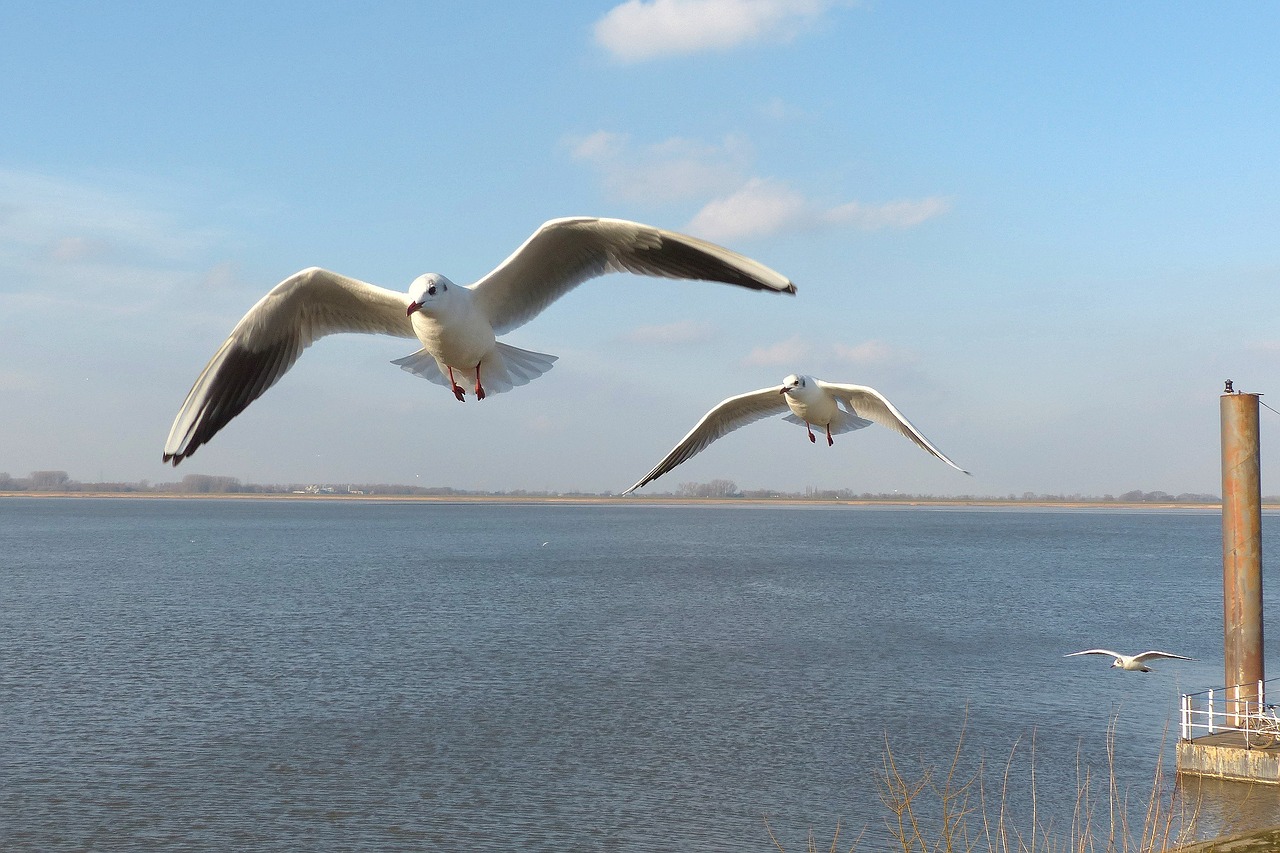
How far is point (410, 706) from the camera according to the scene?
33.1 m

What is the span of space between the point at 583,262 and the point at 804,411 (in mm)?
4294

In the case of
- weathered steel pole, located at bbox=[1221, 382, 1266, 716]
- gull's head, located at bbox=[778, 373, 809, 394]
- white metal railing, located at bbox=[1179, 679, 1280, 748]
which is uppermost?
gull's head, located at bbox=[778, 373, 809, 394]

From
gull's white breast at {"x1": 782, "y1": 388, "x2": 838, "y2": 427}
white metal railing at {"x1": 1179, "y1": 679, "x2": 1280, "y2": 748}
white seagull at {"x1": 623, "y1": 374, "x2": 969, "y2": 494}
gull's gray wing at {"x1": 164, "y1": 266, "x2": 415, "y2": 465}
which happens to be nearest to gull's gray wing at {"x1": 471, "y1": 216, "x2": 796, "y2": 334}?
gull's gray wing at {"x1": 164, "y1": 266, "x2": 415, "y2": 465}

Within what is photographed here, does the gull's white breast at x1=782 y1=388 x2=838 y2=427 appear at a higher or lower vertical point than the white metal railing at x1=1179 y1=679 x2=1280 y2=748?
higher

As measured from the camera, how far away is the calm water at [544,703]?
23.5 m

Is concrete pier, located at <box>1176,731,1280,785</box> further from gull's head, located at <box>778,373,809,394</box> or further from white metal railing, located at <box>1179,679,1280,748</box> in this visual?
gull's head, located at <box>778,373,809,394</box>

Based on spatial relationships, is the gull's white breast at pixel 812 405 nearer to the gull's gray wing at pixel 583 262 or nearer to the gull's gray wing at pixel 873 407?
the gull's gray wing at pixel 873 407

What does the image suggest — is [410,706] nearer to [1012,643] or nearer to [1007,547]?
[1012,643]

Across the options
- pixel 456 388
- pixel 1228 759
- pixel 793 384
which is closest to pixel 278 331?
pixel 456 388

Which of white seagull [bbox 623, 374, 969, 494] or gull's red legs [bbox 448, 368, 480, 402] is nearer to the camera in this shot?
gull's red legs [bbox 448, 368, 480, 402]

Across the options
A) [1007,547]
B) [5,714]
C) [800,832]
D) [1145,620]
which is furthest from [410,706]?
[1007,547]

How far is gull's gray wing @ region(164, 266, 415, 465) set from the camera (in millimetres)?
→ 6059

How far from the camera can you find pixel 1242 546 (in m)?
20.6

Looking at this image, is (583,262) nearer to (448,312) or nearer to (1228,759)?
(448,312)
